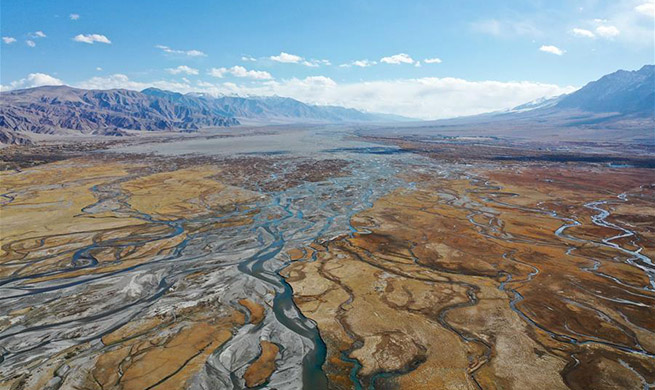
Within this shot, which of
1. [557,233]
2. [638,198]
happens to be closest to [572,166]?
[638,198]

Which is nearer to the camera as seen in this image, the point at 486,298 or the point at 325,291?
the point at 486,298

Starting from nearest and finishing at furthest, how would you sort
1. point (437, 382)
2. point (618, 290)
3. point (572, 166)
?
point (437, 382) → point (618, 290) → point (572, 166)

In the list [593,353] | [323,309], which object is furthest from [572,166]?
[323,309]

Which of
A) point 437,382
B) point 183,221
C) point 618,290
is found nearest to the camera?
point 437,382

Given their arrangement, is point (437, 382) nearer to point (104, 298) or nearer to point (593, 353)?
point (593, 353)

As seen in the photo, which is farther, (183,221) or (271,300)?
A: (183,221)

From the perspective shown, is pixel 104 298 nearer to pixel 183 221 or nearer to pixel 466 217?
pixel 183 221
